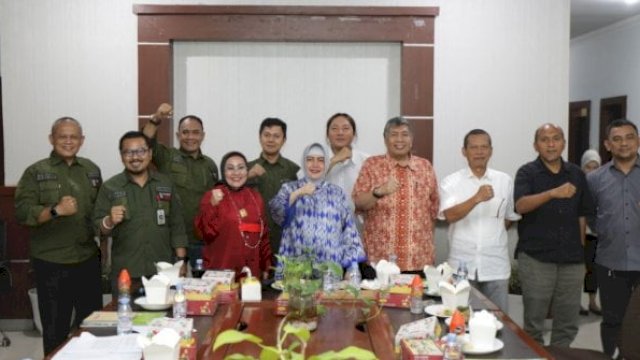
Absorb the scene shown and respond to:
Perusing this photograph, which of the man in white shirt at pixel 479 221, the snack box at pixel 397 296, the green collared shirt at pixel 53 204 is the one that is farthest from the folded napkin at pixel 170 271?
the man in white shirt at pixel 479 221

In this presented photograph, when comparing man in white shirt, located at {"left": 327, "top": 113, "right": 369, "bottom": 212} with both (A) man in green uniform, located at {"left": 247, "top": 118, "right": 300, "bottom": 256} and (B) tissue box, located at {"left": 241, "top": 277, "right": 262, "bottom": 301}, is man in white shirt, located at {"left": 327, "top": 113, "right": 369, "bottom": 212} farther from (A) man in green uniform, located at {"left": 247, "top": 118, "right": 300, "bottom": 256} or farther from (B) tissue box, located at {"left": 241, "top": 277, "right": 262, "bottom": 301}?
(B) tissue box, located at {"left": 241, "top": 277, "right": 262, "bottom": 301}

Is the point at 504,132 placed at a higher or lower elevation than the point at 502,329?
higher

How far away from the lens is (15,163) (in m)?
4.75

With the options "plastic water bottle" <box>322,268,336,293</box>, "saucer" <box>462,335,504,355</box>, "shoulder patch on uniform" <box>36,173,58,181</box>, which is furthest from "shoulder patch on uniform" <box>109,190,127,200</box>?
"saucer" <box>462,335,504,355</box>

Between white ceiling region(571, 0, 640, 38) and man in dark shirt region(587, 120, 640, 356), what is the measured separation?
3.67 metres

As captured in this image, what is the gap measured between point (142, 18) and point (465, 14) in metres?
2.25

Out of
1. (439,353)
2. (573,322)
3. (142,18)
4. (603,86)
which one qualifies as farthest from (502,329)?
(603,86)

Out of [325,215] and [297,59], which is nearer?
[325,215]

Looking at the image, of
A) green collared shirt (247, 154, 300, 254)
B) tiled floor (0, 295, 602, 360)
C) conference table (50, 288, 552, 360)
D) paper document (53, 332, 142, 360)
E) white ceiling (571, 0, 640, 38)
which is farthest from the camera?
white ceiling (571, 0, 640, 38)

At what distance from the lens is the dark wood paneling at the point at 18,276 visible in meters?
4.79

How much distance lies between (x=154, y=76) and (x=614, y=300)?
10.6 feet

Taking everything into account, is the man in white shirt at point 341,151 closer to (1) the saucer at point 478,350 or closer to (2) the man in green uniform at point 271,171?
(2) the man in green uniform at point 271,171

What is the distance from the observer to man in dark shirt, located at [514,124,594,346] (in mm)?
3572

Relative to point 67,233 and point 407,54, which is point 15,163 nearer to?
point 67,233
